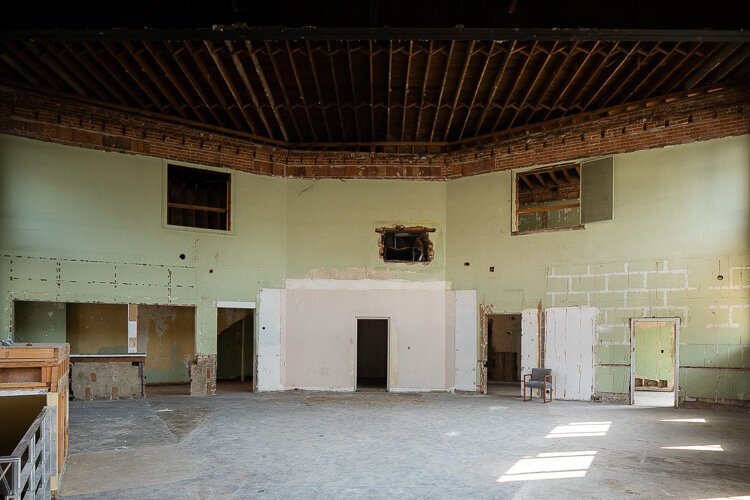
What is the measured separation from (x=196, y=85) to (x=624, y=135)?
9094 mm

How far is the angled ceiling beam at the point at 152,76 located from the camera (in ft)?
33.4

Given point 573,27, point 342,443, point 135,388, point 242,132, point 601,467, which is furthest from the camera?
point 242,132

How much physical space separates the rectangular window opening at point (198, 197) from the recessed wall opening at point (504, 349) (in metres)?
8.50

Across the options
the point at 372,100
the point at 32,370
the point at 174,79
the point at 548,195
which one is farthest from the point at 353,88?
the point at 32,370

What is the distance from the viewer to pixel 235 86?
474 inches

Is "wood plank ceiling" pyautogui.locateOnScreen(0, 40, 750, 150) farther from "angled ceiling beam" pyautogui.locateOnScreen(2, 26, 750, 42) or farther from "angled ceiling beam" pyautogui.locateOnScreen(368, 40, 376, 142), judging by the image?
"angled ceiling beam" pyautogui.locateOnScreen(2, 26, 750, 42)

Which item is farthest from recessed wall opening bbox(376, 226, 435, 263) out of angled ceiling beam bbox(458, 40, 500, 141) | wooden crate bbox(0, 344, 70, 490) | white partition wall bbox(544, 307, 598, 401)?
wooden crate bbox(0, 344, 70, 490)

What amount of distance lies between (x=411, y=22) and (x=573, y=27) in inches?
84.9

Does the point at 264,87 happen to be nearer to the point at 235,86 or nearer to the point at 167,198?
the point at 235,86

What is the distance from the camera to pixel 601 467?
22.8 feet

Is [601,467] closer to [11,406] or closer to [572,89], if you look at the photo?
[11,406]

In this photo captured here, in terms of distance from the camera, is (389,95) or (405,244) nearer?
(389,95)

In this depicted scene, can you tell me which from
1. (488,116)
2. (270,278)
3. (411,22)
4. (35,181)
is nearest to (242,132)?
(270,278)

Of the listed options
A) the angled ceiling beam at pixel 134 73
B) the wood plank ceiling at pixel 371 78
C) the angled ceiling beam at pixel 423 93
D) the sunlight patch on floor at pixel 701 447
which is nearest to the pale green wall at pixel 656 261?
the wood plank ceiling at pixel 371 78
